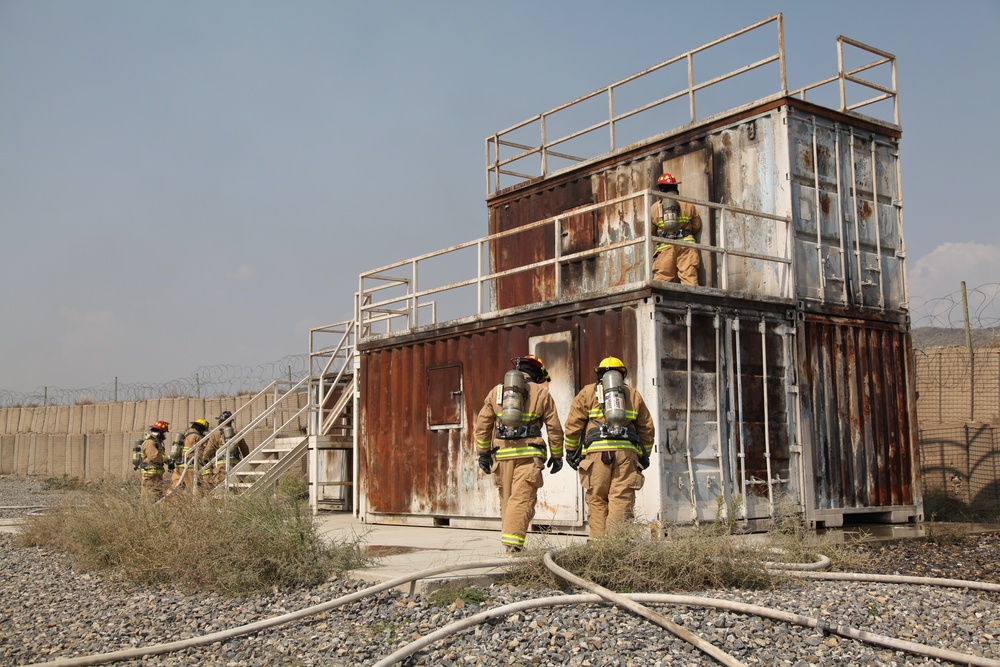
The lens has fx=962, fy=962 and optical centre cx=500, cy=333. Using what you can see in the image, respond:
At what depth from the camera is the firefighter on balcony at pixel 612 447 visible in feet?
29.3

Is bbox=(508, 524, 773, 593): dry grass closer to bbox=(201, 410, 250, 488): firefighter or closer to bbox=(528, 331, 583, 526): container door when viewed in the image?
bbox=(528, 331, 583, 526): container door

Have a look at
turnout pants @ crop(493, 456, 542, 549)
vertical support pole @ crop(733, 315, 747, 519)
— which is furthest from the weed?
vertical support pole @ crop(733, 315, 747, 519)

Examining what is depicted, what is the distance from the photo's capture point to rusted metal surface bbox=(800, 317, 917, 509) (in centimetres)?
1205

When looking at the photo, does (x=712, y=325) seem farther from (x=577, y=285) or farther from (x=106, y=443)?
(x=106, y=443)

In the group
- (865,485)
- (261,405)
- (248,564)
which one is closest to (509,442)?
(248,564)

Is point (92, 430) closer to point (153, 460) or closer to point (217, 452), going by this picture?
point (153, 460)

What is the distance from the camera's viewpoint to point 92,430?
3022 cm

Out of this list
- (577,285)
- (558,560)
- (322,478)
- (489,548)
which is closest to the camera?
(558,560)

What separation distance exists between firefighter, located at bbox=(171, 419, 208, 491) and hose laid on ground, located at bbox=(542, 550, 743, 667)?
1084 centimetres

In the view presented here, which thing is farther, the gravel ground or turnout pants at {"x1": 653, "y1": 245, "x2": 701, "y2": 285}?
turnout pants at {"x1": 653, "y1": 245, "x2": 701, "y2": 285}

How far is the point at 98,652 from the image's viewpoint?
6676mm

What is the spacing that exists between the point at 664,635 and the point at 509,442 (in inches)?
135

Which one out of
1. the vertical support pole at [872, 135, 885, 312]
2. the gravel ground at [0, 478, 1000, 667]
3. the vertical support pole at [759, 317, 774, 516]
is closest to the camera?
the gravel ground at [0, 478, 1000, 667]

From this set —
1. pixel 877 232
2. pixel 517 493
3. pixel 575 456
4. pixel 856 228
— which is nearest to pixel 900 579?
pixel 575 456
